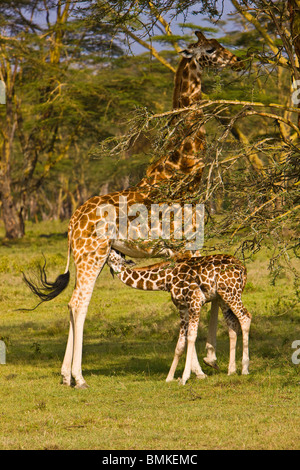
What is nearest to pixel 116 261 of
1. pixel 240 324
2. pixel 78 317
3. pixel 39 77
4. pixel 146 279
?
pixel 146 279

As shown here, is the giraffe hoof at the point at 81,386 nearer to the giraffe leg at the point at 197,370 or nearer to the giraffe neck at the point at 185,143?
the giraffe leg at the point at 197,370

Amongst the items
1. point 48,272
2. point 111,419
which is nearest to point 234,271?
point 111,419

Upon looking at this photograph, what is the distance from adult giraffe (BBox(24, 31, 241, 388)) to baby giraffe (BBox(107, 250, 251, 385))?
26 cm

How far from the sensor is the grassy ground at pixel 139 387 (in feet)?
18.8

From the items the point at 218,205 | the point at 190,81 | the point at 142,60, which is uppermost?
the point at 142,60

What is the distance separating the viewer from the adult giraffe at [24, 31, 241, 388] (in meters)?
8.02

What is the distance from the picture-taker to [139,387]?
7.66 metres

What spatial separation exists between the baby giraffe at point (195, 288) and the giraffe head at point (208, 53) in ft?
8.05

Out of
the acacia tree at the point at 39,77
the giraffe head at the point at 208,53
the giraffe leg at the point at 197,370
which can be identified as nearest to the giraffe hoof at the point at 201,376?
the giraffe leg at the point at 197,370

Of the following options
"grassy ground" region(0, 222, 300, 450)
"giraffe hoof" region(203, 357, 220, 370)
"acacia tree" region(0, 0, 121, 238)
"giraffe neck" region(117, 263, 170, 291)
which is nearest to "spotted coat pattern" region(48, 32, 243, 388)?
"giraffe neck" region(117, 263, 170, 291)

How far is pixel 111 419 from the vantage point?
20.9ft

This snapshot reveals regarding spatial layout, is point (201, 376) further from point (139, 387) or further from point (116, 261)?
point (116, 261)

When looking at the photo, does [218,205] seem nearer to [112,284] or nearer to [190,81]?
[190,81]

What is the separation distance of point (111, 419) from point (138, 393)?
1.02 meters
